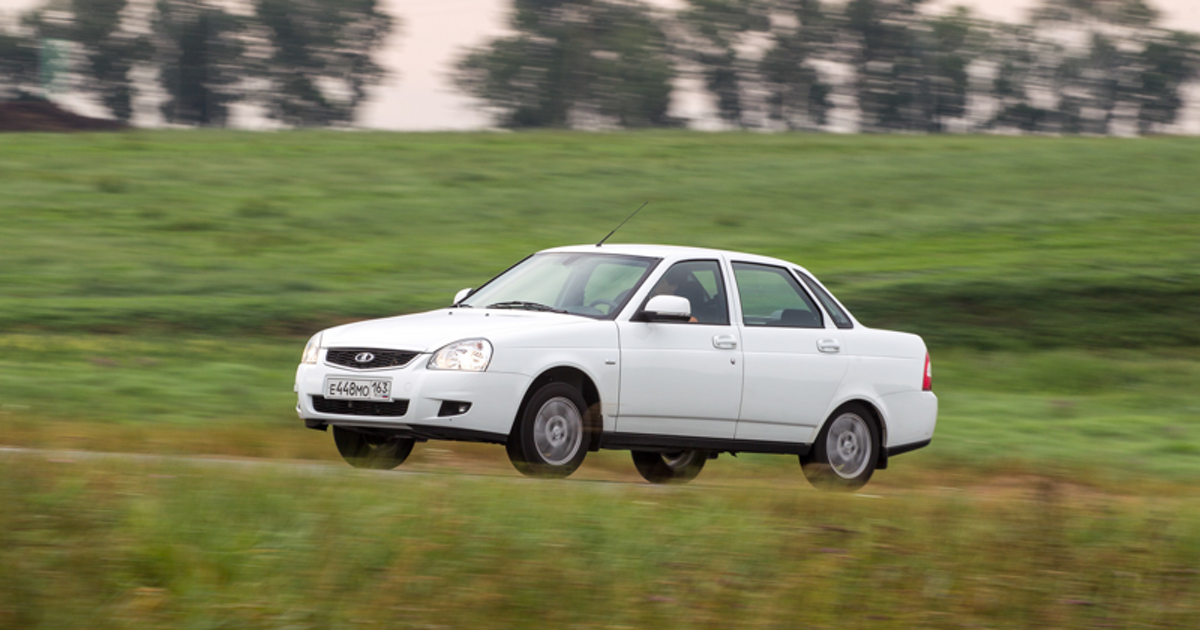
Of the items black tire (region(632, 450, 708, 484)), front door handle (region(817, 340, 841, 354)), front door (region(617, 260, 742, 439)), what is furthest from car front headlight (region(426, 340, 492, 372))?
front door handle (region(817, 340, 841, 354))

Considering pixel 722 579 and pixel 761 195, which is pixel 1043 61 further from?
pixel 722 579

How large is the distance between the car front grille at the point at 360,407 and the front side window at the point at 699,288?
Result: 2102mm

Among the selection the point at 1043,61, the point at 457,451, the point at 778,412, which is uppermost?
the point at 778,412

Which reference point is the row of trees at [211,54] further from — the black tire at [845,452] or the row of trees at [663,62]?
the black tire at [845,452]

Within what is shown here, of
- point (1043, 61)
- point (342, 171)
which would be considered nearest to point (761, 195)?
point (342, 171)

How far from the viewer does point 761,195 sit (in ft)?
107

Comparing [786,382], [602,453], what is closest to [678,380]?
[786,382]

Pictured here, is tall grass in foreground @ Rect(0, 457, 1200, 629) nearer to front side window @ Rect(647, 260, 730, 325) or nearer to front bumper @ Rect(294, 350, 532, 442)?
front bumper @ Rect(294, 350, 532, 442)

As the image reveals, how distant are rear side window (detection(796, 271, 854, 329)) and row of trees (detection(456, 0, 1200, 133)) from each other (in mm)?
51623

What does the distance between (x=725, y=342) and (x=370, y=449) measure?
95.4 inches

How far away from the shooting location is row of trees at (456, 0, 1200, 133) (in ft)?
206

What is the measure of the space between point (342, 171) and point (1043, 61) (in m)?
50.0

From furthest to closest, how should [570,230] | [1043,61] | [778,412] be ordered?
[1043,61] → [570,230] → [778,412]

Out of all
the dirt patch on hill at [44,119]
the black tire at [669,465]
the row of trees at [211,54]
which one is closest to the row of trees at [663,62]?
the row of trees at [211,54]
